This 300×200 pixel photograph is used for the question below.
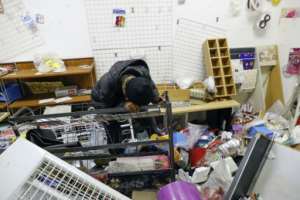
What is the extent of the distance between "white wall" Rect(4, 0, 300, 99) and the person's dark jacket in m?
1.03

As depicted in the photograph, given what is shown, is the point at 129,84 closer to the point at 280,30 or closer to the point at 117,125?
the point at 117,125

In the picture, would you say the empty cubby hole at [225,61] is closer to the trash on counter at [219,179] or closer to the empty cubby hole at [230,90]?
the empty cubby hole at [230,90]

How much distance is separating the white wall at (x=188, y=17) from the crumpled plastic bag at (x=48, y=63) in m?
0.08

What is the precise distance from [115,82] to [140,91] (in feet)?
1.05

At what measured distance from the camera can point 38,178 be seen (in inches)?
33.5

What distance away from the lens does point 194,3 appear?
231cm

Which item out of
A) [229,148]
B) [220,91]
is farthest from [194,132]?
[220,91]

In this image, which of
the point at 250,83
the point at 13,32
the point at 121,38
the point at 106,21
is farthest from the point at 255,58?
the point at 13,32

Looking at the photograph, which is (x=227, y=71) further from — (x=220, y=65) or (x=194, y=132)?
(x=194, y=132)

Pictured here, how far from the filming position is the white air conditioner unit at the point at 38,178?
0.79 m

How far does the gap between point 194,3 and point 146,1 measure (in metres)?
0.52

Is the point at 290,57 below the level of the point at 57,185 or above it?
above

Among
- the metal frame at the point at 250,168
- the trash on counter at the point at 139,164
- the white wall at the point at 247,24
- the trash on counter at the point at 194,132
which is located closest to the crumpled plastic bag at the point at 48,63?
the trash on counter at the point at 139,164

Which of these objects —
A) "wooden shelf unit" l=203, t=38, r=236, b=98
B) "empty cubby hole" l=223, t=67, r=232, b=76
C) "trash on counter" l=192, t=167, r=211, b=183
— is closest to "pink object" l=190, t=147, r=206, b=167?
"trash on counter" l=192, t=167, r=211, b=183
